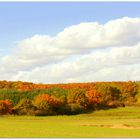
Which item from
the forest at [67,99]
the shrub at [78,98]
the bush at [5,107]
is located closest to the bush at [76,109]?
the forest at [67,99]

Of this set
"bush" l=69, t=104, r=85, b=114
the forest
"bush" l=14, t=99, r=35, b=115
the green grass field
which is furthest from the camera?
"bush" l=69, t=104, r=85, b=114

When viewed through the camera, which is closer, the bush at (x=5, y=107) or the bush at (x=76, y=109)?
the bush at (x=5, y=107)

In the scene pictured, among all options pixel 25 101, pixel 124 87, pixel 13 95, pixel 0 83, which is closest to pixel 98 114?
pixel 25 101

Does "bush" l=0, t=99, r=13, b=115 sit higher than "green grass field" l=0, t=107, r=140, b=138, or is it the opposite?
"bush" l=0, t=99, r=13, b=115

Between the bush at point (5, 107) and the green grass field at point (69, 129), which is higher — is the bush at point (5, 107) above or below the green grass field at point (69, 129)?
above

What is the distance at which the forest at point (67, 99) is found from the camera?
380 ft

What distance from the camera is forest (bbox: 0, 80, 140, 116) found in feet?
380

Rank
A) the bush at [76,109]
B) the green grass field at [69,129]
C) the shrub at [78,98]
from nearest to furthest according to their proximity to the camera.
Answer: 1. the green grass field at [69,129]
2. the bush at [76,109]
3. the shrub at [78,98]

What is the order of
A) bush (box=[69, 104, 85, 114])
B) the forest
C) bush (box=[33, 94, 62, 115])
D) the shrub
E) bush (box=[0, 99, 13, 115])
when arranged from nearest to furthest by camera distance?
bush (box=[33, 94, 62, 115]), the forest, bush (box=[0, 99, 13, 115]), bush (box=[69, 104, 85, 114]), the shrub

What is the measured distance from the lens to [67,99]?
128625 mm

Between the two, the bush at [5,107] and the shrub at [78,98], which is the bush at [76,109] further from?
the bush at [5,107]

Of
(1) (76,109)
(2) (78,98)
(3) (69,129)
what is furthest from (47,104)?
(3) (69,129)

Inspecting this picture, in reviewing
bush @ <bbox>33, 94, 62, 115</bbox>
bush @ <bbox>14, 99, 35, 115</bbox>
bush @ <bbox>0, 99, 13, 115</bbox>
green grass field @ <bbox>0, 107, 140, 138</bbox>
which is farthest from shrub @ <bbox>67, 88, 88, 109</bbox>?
green grass field @ <bbox>0, 107, 140, 138</bbox>

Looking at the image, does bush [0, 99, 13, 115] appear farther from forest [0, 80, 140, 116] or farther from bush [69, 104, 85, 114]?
bush [69, 104, 85, 114]
